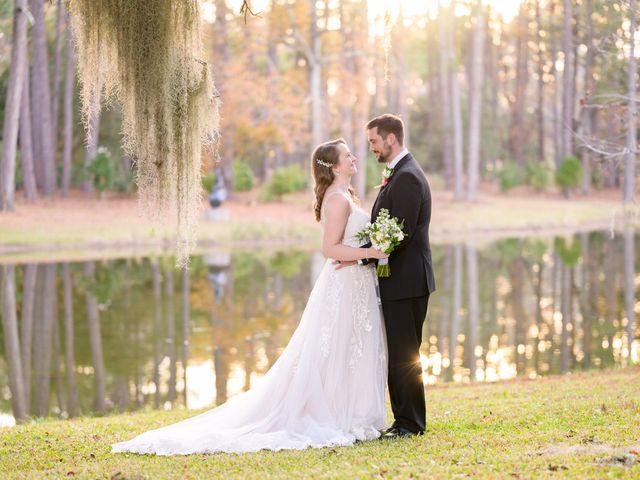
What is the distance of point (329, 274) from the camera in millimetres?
6887

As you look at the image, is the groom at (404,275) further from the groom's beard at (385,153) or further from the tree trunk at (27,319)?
the tree trunk at (27,319)

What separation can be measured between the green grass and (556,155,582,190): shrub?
1405 inches

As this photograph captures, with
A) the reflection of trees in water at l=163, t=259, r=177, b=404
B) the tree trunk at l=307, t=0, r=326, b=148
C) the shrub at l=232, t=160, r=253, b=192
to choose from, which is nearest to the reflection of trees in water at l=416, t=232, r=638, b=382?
the reflection of trees in water at l=163, t=259, r=177, b=404

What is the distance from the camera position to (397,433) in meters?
6.50

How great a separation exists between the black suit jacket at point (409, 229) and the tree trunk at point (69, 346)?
5.27 metres

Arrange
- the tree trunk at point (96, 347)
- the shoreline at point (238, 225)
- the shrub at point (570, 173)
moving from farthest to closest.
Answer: the shrub at point (570, 173) → the shoreline at point (238, 225) → the tree trunk at point (96, 347)

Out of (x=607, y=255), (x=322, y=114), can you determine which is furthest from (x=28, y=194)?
(x=607, y=255)

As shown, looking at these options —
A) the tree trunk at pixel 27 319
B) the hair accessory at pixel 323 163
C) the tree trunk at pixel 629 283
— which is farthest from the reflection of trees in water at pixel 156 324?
the tree trunk at pixel 629 283

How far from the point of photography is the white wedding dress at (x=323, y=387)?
254 inches

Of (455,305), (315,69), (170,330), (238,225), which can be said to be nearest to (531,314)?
(455,305)

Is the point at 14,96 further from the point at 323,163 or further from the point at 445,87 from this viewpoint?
the point at 445,87

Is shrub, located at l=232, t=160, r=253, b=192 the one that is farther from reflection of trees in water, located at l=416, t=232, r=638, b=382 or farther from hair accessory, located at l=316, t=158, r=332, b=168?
hair accessory, located at l=316, t=158, r=332, b=168

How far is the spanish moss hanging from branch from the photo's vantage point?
715 centimetres

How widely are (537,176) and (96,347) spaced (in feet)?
114
